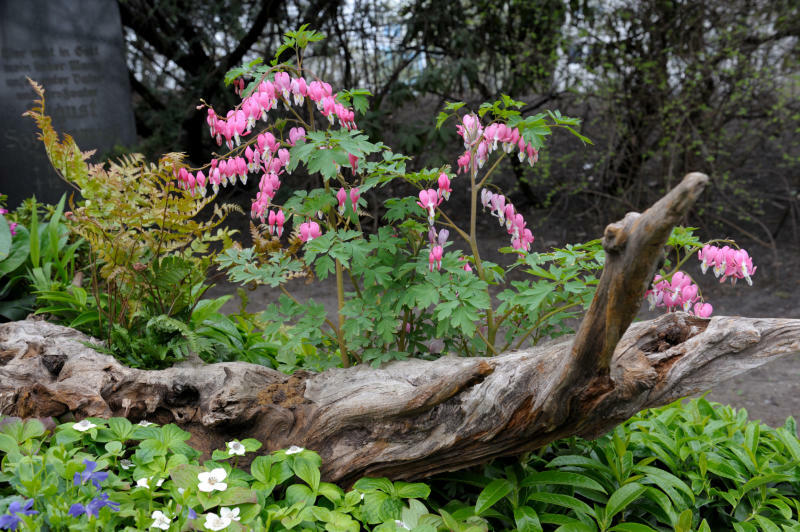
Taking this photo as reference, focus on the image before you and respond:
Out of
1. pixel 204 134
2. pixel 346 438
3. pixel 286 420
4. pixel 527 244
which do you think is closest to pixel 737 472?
pixel 527 244

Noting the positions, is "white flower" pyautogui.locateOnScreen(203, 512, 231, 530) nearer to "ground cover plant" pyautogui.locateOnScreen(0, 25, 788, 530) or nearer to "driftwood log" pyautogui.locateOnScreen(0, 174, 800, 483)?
"ground cover plant" pyautogui.locateOnScreen(0, 25, 788, 530)

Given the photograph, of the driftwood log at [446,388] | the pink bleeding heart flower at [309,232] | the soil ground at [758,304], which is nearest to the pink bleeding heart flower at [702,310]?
the driftwood log at [446,388]

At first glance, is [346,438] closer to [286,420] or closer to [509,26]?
[286,420]

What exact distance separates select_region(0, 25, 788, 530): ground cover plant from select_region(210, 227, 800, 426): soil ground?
1.54 meters

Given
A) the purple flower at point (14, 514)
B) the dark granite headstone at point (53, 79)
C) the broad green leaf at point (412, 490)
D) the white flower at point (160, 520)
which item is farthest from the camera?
the dark granite headstone at point (53, 79)

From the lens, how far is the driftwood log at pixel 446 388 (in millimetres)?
1764

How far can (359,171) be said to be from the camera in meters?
2.31

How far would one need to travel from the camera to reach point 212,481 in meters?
1.91

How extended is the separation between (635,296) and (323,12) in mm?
7100

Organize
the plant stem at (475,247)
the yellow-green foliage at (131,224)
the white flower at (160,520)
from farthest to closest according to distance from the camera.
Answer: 1. the yellow-green foliage at (131,224)
2. the plant stem at (475,247)
3. the white flower at (160,520)

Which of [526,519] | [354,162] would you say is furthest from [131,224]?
[526,519]

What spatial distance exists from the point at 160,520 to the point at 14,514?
1.26 feet

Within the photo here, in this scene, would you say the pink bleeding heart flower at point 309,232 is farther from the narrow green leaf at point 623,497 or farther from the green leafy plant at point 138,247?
the narrow green leaf at point 623,497

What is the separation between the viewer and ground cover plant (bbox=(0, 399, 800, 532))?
1.81 meters
